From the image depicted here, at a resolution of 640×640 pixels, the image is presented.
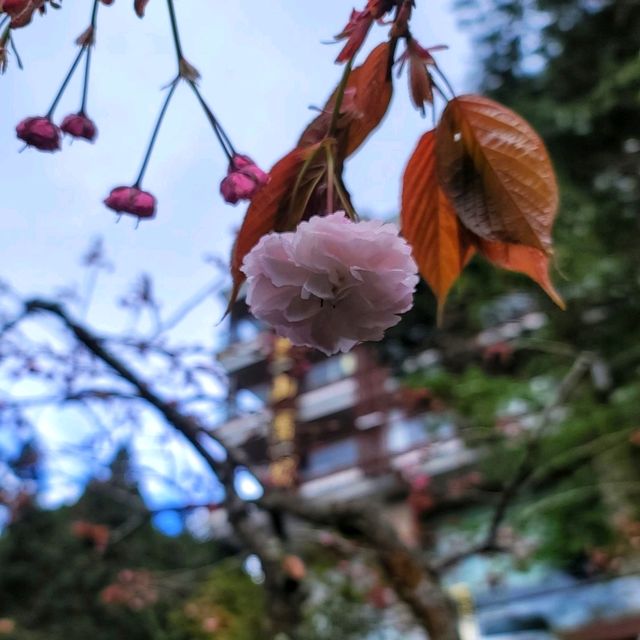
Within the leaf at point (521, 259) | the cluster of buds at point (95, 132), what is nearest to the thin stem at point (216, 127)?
the cluster of buds at point (95, 132)

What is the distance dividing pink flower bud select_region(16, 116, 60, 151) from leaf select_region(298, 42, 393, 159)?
204 millimetres

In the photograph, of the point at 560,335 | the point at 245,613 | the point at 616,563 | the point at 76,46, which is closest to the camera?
the point at 76,46

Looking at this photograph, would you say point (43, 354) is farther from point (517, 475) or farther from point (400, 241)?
point (400, 241)

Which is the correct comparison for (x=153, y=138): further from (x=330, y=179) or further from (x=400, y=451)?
(x=400, y=451)

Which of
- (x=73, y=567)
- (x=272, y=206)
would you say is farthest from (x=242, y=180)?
(x=73, y=567)

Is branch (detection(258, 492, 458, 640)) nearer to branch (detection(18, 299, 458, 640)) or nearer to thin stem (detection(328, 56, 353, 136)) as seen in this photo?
branch (detection(18, 299, 458, 640))

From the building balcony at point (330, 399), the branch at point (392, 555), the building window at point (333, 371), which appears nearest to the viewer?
the branch at point (392, 555)

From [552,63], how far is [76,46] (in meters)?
4.77

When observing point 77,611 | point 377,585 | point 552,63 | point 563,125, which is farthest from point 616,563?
point 77,611

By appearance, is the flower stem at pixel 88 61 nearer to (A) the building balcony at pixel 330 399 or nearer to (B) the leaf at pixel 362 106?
(B) the leaf at pixel 362 106

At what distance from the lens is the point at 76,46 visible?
57 cm

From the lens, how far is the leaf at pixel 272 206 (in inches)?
20.6

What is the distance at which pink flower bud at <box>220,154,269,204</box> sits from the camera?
1.76 ft

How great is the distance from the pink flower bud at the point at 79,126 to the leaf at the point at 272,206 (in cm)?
21
